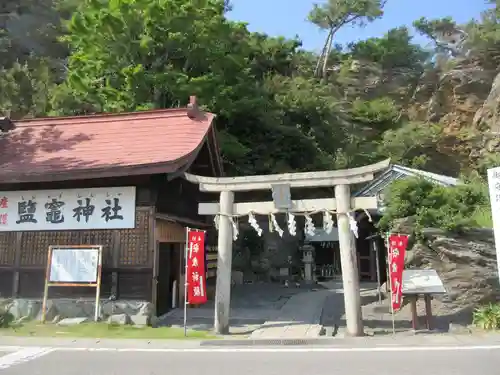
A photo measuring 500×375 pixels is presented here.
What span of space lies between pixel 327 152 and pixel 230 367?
23141mm

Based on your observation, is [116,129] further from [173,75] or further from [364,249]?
[364,249]

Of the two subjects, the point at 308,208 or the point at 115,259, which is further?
the point at 115,259

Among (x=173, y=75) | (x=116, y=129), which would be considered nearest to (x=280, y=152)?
(x=173, y=75)

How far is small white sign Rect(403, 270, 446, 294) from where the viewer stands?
1125 centimetres

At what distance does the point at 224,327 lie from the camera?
37.5 ft

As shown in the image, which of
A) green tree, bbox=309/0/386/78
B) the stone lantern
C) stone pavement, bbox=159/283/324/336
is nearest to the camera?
stone pavement, bbox=159/283/324/336

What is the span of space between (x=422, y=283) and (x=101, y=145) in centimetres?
1117

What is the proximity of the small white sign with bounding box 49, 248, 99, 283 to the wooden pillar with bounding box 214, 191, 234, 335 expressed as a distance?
3697 mm

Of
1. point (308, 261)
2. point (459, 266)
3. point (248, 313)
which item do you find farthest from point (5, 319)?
point (308, 261)

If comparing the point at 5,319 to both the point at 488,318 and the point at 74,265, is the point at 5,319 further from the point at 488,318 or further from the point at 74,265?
the point at 488,318

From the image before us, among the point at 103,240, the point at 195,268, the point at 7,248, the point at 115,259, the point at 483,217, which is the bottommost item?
the point at 195,268

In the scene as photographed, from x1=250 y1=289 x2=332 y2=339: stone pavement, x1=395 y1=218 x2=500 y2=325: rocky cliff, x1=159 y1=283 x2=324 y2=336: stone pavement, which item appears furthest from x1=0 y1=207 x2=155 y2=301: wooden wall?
x1=395 y1=218 x2=500 y2=325: rocky cliff

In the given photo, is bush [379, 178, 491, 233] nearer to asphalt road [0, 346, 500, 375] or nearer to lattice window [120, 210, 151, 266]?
asphalt road [0, 346, 500, 375]

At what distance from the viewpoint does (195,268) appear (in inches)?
458
